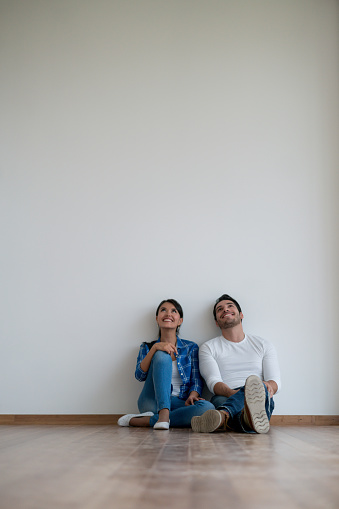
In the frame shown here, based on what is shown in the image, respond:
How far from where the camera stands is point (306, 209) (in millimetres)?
3660

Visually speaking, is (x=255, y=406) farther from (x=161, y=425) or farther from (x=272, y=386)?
(x=272, y=386)

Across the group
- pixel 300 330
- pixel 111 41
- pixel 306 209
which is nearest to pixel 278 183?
pixel 306 209

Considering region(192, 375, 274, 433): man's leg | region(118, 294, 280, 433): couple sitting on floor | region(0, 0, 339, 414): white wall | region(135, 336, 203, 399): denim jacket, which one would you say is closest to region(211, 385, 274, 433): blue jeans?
region(192, 375, 274, 433): man's leg

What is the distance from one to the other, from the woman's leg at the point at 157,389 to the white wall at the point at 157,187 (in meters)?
0.31

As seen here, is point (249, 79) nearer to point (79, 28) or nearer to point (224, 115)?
point (224, 115)

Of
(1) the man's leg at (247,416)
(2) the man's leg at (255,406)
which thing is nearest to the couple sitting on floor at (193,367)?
(1) the man's leg at (247,416)

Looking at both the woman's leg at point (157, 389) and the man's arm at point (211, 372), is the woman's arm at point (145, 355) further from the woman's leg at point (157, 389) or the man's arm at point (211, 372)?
the man's arm at point (211, 372)

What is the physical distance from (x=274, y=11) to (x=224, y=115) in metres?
0.92

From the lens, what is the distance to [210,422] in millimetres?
2332

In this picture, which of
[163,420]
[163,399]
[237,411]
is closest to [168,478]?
[237,411]

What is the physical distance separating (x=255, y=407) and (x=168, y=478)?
55.1 inches

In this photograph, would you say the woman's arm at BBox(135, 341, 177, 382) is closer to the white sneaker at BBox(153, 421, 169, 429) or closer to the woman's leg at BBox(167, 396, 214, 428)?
the woman's leg at BBox(167, 396, 214, 428)

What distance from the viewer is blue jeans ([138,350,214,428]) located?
281 cm

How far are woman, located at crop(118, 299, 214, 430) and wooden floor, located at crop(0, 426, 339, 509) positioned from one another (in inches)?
48.7
